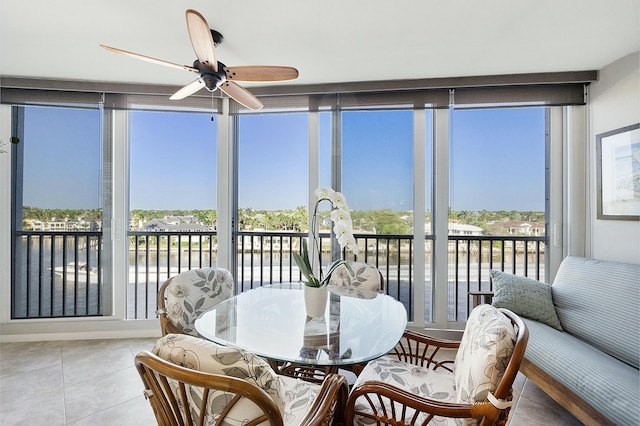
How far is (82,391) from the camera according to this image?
2.10 metres

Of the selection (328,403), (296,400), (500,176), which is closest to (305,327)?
(296,400)

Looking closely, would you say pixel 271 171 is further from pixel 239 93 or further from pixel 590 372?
pixel 590 372

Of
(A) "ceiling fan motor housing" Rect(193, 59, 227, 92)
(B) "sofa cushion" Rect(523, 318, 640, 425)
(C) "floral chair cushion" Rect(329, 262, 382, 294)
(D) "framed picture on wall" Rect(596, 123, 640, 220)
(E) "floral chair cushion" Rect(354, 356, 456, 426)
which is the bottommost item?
(B) "sofa cushion" Rect(523, 318, 640, 425)

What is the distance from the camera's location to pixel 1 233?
292 centimetres

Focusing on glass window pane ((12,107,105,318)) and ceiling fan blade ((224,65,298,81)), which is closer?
ceiling fan blade ((224,65,298,81))

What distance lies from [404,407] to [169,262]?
3.36 metres

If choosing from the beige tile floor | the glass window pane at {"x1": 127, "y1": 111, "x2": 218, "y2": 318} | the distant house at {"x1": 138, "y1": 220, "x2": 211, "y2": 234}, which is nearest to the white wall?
the beige tile floor

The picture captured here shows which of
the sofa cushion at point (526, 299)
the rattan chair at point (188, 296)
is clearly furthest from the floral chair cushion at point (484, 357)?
the rattan chair at point (188, 296)

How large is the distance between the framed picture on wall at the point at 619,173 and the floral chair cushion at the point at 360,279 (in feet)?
6.69

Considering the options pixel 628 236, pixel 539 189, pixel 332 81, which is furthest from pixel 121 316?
pixel 628 236

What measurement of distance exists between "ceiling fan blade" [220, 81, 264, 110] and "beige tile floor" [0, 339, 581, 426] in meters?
2.19

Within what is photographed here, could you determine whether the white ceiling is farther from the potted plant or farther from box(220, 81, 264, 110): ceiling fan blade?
the potted plant

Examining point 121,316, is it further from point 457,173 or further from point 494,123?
point 494,123

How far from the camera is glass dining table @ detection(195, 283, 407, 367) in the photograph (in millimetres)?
1289
